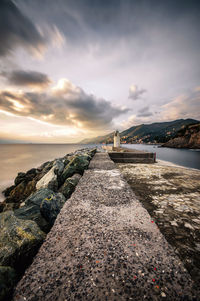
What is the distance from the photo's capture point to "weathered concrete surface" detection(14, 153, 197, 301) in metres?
0.91

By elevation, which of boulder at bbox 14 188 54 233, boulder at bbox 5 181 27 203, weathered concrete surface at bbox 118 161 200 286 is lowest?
boulder at bbox 5 181 27 203

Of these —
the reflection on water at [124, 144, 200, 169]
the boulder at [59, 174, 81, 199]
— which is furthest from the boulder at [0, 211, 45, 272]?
the reflection on water at [124, 144, 200, 169]

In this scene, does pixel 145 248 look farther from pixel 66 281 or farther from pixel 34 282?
pixel 34 282

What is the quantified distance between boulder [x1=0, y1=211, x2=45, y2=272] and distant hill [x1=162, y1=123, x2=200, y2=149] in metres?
75.1

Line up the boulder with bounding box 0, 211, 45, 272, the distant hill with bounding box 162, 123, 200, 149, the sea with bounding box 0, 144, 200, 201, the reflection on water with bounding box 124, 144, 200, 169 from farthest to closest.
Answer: the distant hill with bounding box 162, 123, 200, 149 < the reflection on water with bounding box 124, 144, 200, 169 < the sea with bounding box 0, 144, 200, 201 < the boulder with bounding box 0, 211, 45, 272

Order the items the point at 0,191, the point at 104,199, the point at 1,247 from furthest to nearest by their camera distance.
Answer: the point at 0,191
the point at 104,199
the point at 1,247

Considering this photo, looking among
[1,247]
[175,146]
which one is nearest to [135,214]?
[1,247]

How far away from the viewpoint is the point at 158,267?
3.56ft

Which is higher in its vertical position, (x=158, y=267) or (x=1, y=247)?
(x=158, y=267)

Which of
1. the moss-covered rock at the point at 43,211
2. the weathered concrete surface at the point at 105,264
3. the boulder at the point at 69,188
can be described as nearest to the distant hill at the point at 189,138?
the boulder at the point at 69,188

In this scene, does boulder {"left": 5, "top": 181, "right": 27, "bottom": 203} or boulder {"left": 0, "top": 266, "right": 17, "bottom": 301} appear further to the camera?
boulder {"left": 5, "top": 181, "right": 27, "bottom": 203}

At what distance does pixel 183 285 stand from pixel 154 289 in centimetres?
26

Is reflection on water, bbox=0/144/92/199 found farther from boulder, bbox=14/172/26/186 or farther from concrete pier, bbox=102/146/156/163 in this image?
concrete pier, bbox=102/146/156/163

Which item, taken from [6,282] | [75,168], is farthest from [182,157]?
[6,282]
